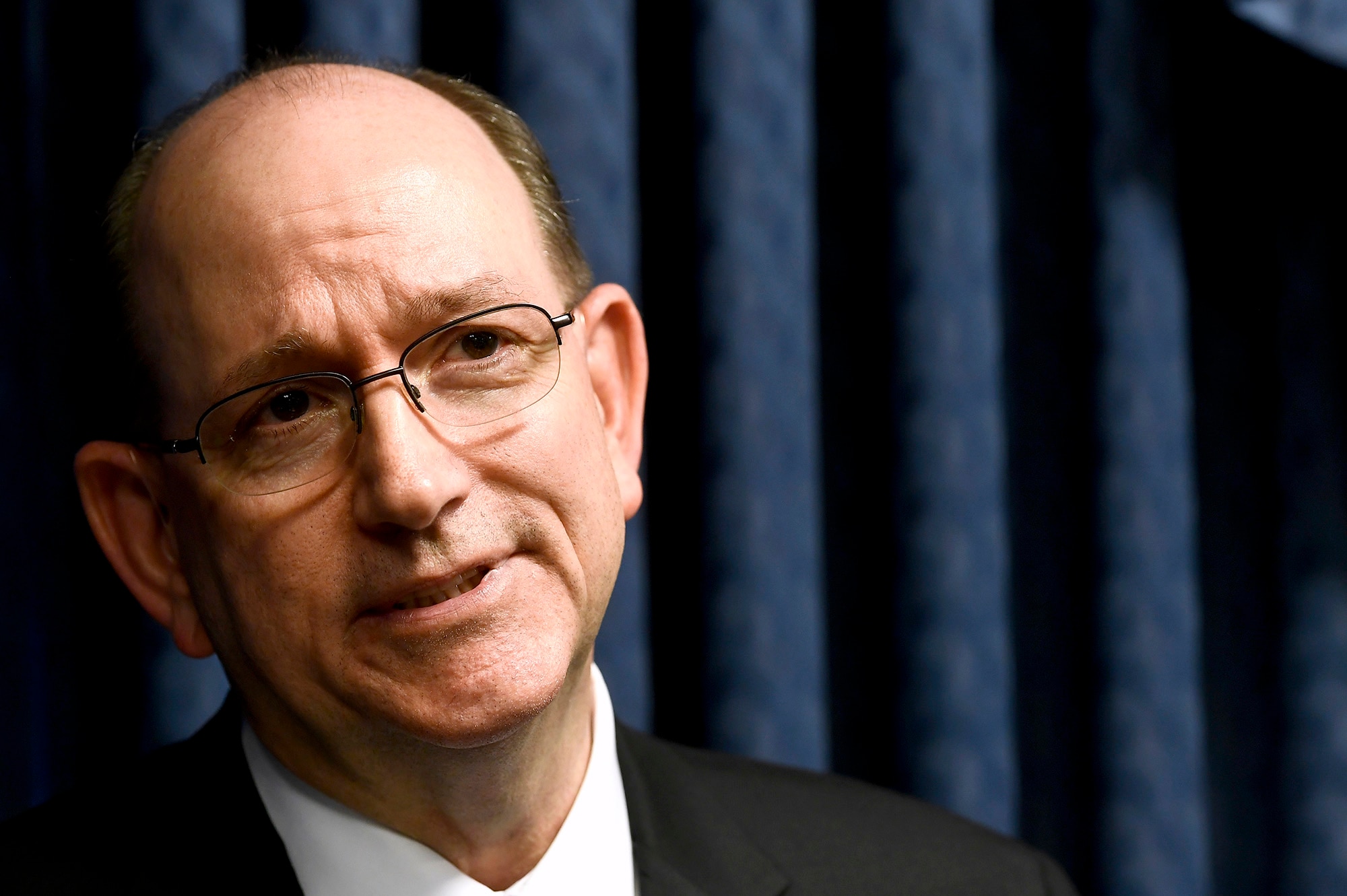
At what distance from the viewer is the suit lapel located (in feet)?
3.53

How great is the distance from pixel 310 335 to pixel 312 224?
0.08 meters

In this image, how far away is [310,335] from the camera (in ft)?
2.95

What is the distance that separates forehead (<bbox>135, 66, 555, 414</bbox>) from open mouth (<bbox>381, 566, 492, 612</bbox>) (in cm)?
18

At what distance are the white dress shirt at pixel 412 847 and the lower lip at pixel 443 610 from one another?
184 mm

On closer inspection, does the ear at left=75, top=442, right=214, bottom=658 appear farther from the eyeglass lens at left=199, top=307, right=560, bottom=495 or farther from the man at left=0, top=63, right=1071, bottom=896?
the eyeglass lens at left=199, top=307, right=560, bottom=495

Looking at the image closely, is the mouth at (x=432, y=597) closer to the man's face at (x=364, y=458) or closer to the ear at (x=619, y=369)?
the man's face at (x=364, y=458)

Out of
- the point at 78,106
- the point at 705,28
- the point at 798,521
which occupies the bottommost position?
the point at 798,521

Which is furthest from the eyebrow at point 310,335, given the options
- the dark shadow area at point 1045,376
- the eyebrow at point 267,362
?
the dark shadow area at point 1045,376

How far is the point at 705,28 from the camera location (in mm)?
1421

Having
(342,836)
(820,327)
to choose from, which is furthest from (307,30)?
(342,836)

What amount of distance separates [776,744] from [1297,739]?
0.69 meters

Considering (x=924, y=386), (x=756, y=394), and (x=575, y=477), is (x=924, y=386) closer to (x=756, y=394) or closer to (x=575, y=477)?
(x=756, y=394)

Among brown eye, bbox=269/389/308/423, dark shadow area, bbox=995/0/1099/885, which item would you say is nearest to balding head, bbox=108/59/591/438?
brown eye, bbox=269/389/308/423

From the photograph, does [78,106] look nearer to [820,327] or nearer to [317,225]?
[317,225]
